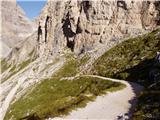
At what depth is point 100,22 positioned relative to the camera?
5408 inches

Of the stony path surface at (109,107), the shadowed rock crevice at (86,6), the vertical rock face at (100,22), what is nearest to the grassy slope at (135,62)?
the stony path surface at (109,107)

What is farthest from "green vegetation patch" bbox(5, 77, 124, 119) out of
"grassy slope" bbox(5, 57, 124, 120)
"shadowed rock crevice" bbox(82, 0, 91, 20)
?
"shadowed rock crevice" bbox(82, 0, 91, 20)

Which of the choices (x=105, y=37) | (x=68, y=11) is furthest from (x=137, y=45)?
(x=68, y=11)

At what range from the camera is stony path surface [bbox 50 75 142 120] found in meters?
39.7

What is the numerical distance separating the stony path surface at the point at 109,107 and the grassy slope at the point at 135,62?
1831 millimetres

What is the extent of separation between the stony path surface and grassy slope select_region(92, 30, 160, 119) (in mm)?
1831

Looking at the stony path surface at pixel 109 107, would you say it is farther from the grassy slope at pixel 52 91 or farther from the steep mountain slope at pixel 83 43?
the steep mountain slope at pixel 83 43

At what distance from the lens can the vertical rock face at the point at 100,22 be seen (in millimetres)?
127250

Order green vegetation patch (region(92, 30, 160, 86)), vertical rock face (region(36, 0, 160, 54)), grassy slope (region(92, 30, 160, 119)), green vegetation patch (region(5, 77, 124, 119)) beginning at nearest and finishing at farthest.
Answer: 1. grassy slope (region(92, 30, 160, 119))
2. green vegetation patch (region(92, 30, 160, 86))
3. green vegetation patch (region(5, 77, 124, 119))
4. vertical rock face (region(36, 0, 160, 54))

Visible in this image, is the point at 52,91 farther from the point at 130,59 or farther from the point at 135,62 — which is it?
the point at 135,62

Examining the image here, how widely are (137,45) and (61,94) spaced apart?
25989 mm

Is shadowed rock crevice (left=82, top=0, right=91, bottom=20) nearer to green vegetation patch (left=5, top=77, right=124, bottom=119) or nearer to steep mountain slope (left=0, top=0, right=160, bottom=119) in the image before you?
steep mountain slope (left=0, top=0, right=160, bottom=119)

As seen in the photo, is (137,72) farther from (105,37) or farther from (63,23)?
(63,23)

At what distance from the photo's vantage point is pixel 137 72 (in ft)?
233
